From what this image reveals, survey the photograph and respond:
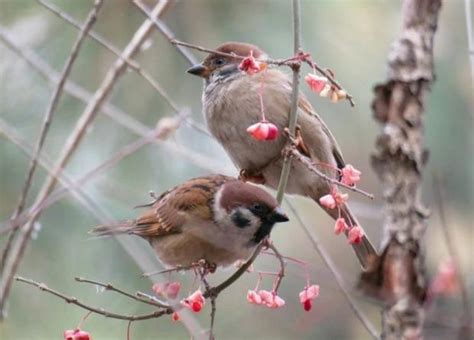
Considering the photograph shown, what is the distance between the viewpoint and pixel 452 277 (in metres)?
1.84

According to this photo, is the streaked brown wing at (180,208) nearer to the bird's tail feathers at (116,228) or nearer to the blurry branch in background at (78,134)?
the bird's tail feathers at (116,228)

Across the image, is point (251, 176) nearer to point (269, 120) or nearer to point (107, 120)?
point (269, 120)

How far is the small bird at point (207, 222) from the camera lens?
7.37ft

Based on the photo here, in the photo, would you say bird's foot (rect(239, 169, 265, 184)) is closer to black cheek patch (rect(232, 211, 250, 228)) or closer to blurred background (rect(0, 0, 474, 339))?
black cheek patch (rect(232, 211, 250, 228))

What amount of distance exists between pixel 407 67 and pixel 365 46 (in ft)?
9.99

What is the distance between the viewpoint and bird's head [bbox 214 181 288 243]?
7.25 ft

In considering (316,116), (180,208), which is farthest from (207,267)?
(316,116)

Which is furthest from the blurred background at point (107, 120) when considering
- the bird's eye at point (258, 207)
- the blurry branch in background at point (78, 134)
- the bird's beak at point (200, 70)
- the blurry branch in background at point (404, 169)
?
the blurry branch in background at point (404, 169)

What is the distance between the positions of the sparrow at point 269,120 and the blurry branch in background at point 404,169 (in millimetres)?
A: 869

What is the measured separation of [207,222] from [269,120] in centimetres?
35

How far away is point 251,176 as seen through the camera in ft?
9.02

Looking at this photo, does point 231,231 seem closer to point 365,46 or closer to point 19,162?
point 19,162

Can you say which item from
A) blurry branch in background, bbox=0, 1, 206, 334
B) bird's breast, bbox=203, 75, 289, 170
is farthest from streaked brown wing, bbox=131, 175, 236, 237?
blurry branch in background, bbox=0, 1, 206, 334

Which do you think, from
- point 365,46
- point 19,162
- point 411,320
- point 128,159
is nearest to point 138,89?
point 128,159
